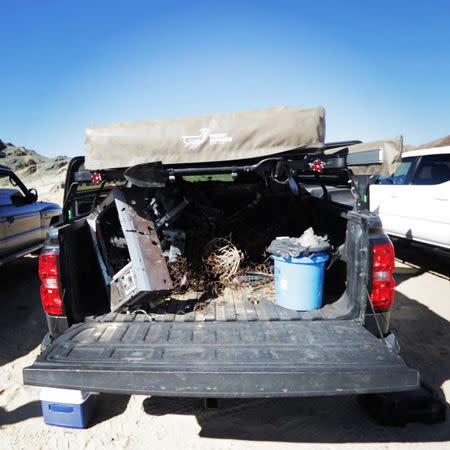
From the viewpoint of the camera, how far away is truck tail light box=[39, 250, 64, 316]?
2.51m

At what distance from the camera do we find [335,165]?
2631 mm

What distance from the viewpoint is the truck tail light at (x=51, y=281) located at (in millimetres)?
2512

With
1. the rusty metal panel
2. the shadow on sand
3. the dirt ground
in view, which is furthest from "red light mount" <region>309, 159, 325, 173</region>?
the shadow on sand

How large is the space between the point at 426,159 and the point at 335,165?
14.7 ft

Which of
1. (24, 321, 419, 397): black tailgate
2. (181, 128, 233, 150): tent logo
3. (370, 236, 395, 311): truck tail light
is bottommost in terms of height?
(24, 321, 419, 397): black tailgate

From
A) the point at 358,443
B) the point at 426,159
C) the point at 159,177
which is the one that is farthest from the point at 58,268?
the point at 426,159

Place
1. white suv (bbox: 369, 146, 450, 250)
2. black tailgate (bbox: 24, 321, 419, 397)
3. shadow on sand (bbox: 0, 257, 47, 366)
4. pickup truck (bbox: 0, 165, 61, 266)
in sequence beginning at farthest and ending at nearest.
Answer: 1. white suv (bbox: 369, 146, 450, 250)
2. pickup truck (bbox: 0, 165, 61, 266)
3. shadow on sand (bbox: 0, 257, 47, 366)
4. black tailgate (bbox: 24, 321, 419, 397)

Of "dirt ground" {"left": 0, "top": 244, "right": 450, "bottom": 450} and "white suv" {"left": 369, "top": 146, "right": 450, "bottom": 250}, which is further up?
"white suv" {"left": 369, "top": 146, "right": 450, "bottom": 250}

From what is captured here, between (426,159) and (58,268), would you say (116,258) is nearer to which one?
(58,268)

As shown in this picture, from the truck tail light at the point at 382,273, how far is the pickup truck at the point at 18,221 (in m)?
4.91

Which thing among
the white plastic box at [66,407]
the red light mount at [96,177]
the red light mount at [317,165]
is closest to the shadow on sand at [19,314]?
the white plastic box at [66,407]

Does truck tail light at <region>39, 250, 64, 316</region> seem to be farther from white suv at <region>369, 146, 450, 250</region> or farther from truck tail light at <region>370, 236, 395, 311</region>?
white suv at <region>369, 146, 450, 250</region>

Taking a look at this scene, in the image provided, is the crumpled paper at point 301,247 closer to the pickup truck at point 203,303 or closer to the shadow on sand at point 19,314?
the pickup truck at point 203,303

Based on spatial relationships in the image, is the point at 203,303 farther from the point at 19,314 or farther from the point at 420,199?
the point at 420,199
